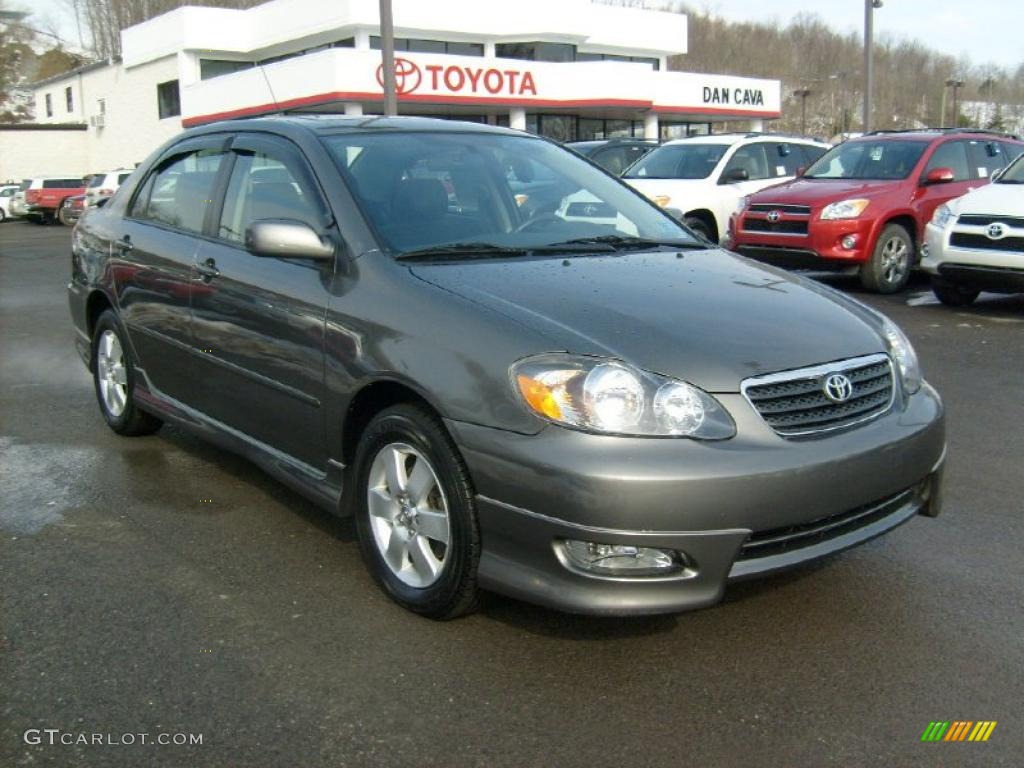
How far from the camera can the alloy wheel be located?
3.43 metres

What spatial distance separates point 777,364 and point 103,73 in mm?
52579

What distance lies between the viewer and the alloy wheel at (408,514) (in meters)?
3.43

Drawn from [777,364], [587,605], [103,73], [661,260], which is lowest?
[587,605]

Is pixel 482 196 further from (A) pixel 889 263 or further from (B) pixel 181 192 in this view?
(A) pixel 889 263

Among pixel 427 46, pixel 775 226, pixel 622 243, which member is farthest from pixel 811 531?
pixel 427 46

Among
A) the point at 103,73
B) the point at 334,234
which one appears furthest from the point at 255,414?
the point at 103,73

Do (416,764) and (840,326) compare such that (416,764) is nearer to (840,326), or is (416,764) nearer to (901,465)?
(901,465)

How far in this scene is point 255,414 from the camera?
4320 mm

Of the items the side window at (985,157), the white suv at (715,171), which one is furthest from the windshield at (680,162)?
the side window at (985,157)

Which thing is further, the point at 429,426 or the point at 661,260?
the point at 661,260

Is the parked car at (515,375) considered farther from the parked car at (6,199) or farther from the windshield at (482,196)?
the parked car at (6,199)

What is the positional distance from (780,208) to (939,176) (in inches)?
67.7

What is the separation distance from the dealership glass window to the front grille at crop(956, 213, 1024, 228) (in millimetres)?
36291

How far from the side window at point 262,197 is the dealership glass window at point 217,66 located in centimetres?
3942
